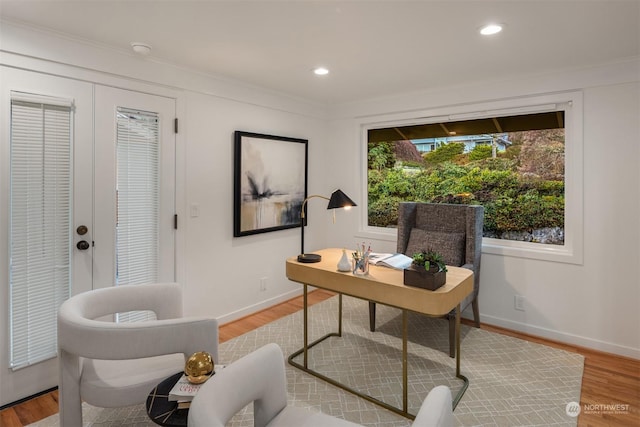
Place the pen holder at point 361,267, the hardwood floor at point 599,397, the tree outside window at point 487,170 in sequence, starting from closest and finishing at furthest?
the hardwood floor at point 599,397, the pen holder at point 361,267, the tree outside window at point 487,170

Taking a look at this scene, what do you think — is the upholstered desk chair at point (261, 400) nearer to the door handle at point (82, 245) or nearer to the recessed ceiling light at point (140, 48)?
the door handle at point (82, 245)

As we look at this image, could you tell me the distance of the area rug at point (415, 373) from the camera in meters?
2.21

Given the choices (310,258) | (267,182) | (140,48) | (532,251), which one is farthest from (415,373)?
(140,48)

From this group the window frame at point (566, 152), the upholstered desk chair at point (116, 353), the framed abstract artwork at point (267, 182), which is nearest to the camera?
the upholstered desk chair at point (116, 353)

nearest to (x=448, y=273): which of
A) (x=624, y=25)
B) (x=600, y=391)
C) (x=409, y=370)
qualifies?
(x=409, y=370)

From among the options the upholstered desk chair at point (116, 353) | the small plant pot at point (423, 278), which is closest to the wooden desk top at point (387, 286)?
the small plant pot at point (423, 278)

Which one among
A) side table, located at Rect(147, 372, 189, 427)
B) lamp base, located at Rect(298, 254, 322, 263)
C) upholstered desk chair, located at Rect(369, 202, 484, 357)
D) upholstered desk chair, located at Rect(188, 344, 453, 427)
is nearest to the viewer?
upholstered desk chair, located at Rect(188, 344, 453, 427)

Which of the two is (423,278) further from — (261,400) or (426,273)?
(261,400)

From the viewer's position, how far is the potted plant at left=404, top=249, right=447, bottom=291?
212 centimetres

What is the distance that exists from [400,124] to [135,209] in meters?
2.85

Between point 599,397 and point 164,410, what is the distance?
2650 millimetres

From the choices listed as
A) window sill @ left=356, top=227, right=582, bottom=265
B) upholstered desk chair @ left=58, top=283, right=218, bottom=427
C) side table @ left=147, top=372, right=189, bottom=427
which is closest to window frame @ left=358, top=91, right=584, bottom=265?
window sill @ left=356, top=227, right=582, bottom=265

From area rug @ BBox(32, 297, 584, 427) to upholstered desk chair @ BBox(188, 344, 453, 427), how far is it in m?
0.85

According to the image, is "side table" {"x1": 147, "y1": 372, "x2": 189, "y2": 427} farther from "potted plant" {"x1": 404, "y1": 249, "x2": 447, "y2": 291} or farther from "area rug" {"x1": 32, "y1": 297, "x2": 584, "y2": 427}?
"potted plant" {"x1": 404, "y1": 249, "x2": 447, "y2": 291}
